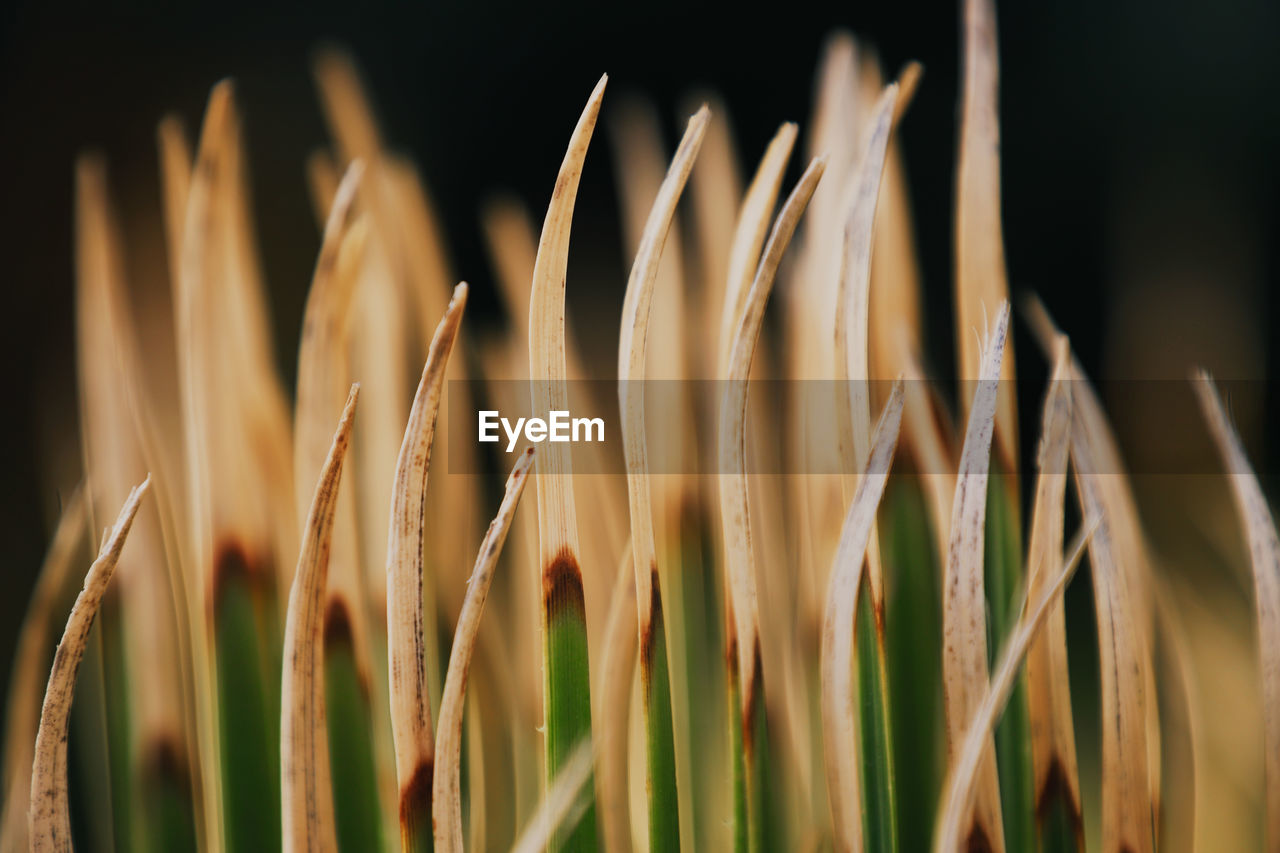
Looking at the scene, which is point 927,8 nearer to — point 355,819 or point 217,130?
point 217,130

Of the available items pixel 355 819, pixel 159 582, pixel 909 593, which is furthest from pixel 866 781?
pixel 159 582

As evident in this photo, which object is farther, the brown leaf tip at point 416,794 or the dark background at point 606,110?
the dark background at point 606,110

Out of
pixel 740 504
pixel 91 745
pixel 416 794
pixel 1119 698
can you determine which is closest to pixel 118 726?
pixel 91 745

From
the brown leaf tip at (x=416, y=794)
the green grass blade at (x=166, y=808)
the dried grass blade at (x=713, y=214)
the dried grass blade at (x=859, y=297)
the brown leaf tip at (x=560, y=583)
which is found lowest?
the green grass blade at (x=166, y=808)

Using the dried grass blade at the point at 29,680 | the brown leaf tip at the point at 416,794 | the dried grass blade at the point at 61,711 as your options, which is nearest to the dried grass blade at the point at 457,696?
the brown leaf tip at the point at 416,794

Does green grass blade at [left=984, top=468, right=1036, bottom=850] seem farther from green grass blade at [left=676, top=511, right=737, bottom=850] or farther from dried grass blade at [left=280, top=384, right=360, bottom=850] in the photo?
dried grass blade at [left=280, top=384, right=360, bottom=850]

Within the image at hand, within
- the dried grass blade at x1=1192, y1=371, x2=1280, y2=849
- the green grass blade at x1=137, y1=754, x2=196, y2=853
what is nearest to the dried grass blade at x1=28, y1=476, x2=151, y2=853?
the green grass blade at x1=137, y1=754, x2=196, y2=853

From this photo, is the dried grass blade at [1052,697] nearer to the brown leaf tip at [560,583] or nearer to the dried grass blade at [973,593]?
the dried grass blade at [973,593]
